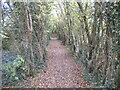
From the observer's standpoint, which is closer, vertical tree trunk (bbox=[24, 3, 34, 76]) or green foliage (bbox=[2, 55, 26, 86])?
green foliage (bbox=[2, 55, 26, 86])

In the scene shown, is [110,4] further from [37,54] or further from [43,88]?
[37,54]

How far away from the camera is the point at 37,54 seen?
697 cm

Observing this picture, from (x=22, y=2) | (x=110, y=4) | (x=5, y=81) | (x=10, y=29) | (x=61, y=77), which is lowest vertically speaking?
(x=61, y=77)

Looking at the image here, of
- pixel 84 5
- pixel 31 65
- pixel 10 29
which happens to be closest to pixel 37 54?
pixel 31 65

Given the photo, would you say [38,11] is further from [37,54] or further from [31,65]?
[31,65]

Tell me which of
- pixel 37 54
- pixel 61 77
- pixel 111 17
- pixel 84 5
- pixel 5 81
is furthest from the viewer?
pixel 37 54

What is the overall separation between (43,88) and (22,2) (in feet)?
10.5

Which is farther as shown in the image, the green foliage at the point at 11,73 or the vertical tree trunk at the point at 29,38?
the vertical tree trunk at the point at 29,38

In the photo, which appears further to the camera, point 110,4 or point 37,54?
point 37,54

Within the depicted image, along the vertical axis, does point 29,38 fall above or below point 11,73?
above

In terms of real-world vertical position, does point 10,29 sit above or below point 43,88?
above

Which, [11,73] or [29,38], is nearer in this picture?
[11,73]

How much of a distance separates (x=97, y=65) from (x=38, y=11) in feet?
12.6

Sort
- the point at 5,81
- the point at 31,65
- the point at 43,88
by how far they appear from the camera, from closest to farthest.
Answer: the point at 5,81 → the point at 43,88 → the point at 31,65
